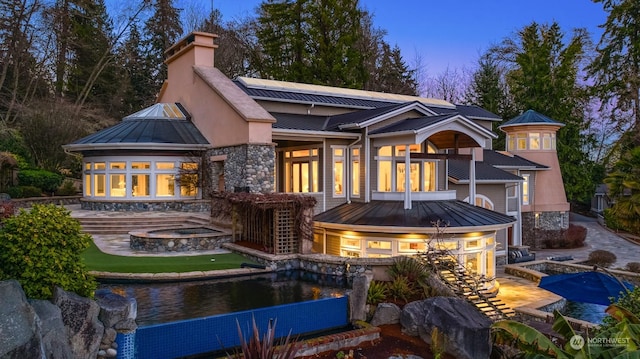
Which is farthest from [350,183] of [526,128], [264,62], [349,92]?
[264,62]

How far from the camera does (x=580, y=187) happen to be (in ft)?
108

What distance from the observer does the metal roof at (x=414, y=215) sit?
14633 millimetres

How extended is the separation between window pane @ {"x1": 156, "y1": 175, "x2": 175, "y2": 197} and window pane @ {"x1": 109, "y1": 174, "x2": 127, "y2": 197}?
1.46m

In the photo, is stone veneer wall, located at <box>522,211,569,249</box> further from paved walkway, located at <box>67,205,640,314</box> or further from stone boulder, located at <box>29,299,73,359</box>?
stone boulder, located at <box>29,299,73,359</box>

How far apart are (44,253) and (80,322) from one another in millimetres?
1149

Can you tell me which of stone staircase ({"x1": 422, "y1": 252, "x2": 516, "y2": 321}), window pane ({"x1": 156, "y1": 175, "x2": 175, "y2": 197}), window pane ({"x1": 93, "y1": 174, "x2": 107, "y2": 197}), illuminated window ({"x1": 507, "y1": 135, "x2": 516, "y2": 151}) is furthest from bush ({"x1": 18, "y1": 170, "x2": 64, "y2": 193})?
illuminated window ({"x1": 507, "y1": 135, "x2": 516, "y2": 151})

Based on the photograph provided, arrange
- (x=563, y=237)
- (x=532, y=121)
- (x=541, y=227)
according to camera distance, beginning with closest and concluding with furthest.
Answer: (x=563, y=237), (x=541, y=227), (x=532, y=121)

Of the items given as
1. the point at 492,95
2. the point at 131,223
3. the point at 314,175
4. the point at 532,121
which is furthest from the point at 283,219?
the point at 492,95

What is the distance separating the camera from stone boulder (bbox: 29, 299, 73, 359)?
6109 mm

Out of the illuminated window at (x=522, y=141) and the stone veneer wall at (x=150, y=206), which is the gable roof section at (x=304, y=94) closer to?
the stone veneer wall at (x=150, y=206)

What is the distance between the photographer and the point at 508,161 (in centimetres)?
2544

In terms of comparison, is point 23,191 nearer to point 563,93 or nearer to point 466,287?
point 466,287

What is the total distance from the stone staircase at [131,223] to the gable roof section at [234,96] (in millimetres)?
4637

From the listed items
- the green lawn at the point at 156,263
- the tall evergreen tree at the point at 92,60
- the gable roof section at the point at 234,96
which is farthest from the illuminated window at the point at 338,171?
the tall evergreen tree at the point at 92,60
